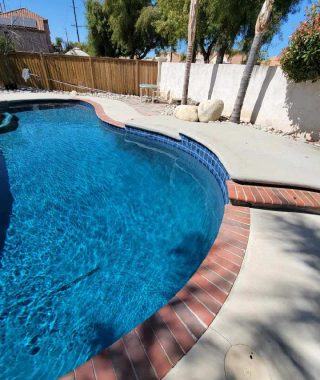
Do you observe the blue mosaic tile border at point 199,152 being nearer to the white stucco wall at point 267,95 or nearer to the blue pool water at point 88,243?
the blue pool water at point 88,243

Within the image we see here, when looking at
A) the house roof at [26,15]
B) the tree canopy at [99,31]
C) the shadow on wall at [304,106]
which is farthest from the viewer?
the house roof at [26,15]

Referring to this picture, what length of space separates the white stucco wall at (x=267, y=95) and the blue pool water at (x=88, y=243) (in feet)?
11.3

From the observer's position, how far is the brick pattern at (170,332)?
4.50ft

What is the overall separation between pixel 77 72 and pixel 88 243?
13101 millimetres

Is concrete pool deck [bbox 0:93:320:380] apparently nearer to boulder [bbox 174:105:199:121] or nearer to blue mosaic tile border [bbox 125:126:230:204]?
blue mosaic tile border [bbox 125:126:230:204]

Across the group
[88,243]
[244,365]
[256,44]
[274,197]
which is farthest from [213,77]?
[244,365]

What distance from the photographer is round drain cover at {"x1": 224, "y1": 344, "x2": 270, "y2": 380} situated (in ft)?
4.50

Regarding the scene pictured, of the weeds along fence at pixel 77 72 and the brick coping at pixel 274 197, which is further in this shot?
the weeds along fence at pixel 77 72

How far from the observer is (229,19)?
32.2 feet

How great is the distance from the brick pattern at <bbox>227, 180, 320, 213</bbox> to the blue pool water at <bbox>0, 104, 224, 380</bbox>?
58 centimetres

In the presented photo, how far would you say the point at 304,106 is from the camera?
627 cm

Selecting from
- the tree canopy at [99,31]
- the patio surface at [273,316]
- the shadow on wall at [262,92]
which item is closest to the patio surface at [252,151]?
the shadow on wall at [262,92]

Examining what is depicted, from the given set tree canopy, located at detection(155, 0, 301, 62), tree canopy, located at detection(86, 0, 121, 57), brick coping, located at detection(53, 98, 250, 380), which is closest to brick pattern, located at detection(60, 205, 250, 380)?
brick coping, located at detection(53, 98, 250, 380)

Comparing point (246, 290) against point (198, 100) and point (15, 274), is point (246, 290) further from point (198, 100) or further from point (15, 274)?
point (198, 100)
